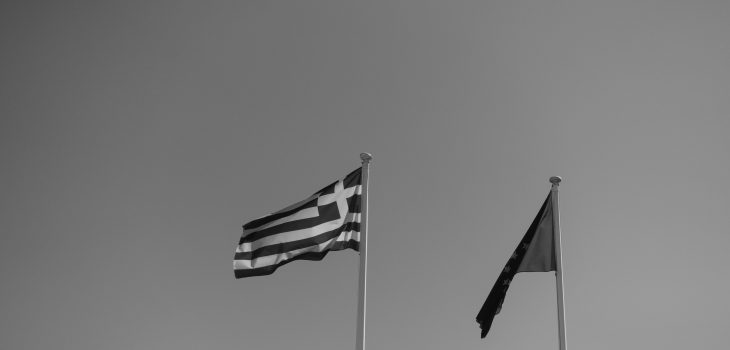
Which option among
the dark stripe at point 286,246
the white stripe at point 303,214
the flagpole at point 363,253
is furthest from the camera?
the white stripe at point 303,214

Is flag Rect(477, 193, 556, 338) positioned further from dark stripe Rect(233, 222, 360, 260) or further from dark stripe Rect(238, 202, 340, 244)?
dark stripe Rect(238, 202, 340, 244)

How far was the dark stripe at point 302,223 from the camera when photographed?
736 inches

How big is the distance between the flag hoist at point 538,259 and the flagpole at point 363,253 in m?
4.00

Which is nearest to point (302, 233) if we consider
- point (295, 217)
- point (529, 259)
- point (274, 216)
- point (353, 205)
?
point (295, 217)

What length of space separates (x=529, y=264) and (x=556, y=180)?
8.33 ft

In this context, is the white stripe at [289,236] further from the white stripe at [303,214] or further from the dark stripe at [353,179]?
the dark stripe at [353,179]

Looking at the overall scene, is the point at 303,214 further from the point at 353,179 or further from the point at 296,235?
the point at 353,179

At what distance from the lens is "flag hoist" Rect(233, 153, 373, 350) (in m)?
18.6

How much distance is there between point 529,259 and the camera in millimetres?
20219

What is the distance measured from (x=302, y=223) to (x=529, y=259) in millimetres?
6383

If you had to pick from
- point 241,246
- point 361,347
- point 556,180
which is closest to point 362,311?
point 361,347

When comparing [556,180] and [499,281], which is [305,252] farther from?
[556,180]

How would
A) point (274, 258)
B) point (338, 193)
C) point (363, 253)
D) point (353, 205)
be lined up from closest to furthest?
point (363, 253), point (274, 258), point (338, 193), point (353, 205)

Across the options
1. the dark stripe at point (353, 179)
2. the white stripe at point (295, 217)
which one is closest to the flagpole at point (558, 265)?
the dark stripe at point (353, 179)
